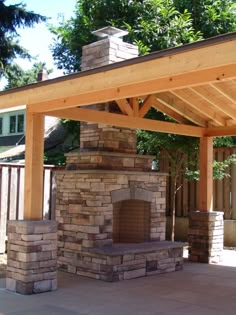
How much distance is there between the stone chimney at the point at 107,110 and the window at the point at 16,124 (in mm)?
12230

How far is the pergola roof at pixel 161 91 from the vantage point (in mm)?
4730

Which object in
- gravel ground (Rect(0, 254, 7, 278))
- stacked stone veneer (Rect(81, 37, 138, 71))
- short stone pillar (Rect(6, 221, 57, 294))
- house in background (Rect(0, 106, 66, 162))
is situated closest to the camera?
short stone pillar (Rect(6, 221, 57, 294))

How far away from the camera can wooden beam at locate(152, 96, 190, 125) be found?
8.88 meters

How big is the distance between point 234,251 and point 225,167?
2.03m

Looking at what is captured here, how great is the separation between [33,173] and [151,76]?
2438 mm

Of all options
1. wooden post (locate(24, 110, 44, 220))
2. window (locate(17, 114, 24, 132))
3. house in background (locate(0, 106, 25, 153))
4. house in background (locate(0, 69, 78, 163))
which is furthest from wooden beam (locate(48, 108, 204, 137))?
window (locate(17, 114, 24, 132))

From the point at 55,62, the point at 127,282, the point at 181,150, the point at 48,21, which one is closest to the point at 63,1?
the point at 48,21

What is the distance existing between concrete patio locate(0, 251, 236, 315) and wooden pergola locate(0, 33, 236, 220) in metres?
1.21

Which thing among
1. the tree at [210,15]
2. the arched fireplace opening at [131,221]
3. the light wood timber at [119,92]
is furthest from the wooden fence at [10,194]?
the tree at [210,15]

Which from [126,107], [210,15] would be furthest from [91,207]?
[210,15]

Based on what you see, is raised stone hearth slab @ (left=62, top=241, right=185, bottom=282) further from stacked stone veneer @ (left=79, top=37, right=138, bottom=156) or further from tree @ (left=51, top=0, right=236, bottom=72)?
tree @ (left=51, top=0, right=236, bottom=72)

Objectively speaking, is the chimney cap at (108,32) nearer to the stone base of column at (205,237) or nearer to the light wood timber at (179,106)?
the light wood timber at (179,106)

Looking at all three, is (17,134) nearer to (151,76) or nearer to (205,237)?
(205,237)

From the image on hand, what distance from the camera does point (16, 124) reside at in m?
21.0
